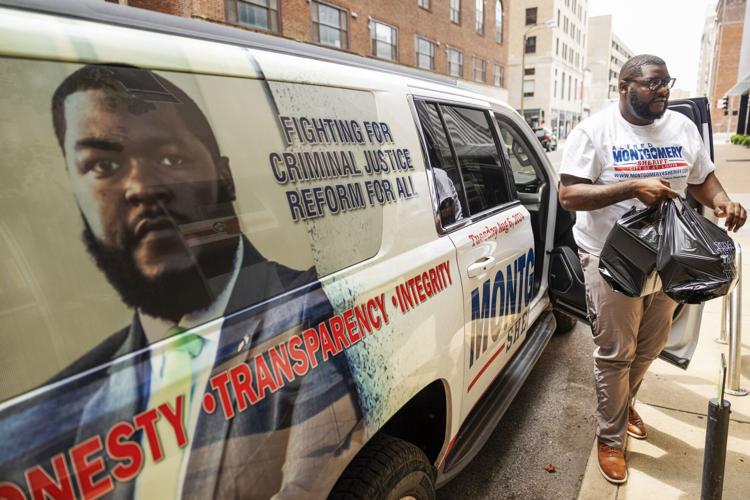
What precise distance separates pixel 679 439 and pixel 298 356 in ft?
8.70

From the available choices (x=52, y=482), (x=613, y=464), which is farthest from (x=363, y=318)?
(x=613, y=464)

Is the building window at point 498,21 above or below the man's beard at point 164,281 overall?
above

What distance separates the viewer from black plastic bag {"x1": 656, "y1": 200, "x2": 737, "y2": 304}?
2.11m

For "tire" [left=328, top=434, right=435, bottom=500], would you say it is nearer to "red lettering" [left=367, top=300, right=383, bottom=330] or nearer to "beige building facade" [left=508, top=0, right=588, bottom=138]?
"red lettering" [left=367, top=300, right=383, bottom=330]

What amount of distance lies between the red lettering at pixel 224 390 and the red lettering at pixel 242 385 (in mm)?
17

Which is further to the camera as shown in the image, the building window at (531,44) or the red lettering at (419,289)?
the building window at (531,44)

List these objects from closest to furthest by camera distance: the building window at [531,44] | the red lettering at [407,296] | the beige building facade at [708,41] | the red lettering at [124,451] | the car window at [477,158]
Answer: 1. the red lettering at [124,451]
2. the red lettering at [407,296]
3. the car window at [477,158]
4. the building window at [531,44]
5. the beige building facade at [708,41]

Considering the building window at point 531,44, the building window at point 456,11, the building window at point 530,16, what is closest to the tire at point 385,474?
the building window at point 456,11

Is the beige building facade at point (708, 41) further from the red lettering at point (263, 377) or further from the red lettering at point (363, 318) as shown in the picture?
the red lettering at point (263, 377)

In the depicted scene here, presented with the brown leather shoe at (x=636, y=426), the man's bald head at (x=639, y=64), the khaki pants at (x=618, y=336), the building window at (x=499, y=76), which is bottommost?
the brown leather shoe at (x=636, y=426)

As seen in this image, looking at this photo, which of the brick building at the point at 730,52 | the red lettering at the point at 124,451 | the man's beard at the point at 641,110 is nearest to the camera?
the red lettering at the point at 124,451

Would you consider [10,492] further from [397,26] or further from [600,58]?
[600,58]

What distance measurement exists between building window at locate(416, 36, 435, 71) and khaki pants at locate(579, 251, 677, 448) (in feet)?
82.3

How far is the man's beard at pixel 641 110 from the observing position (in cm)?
235
